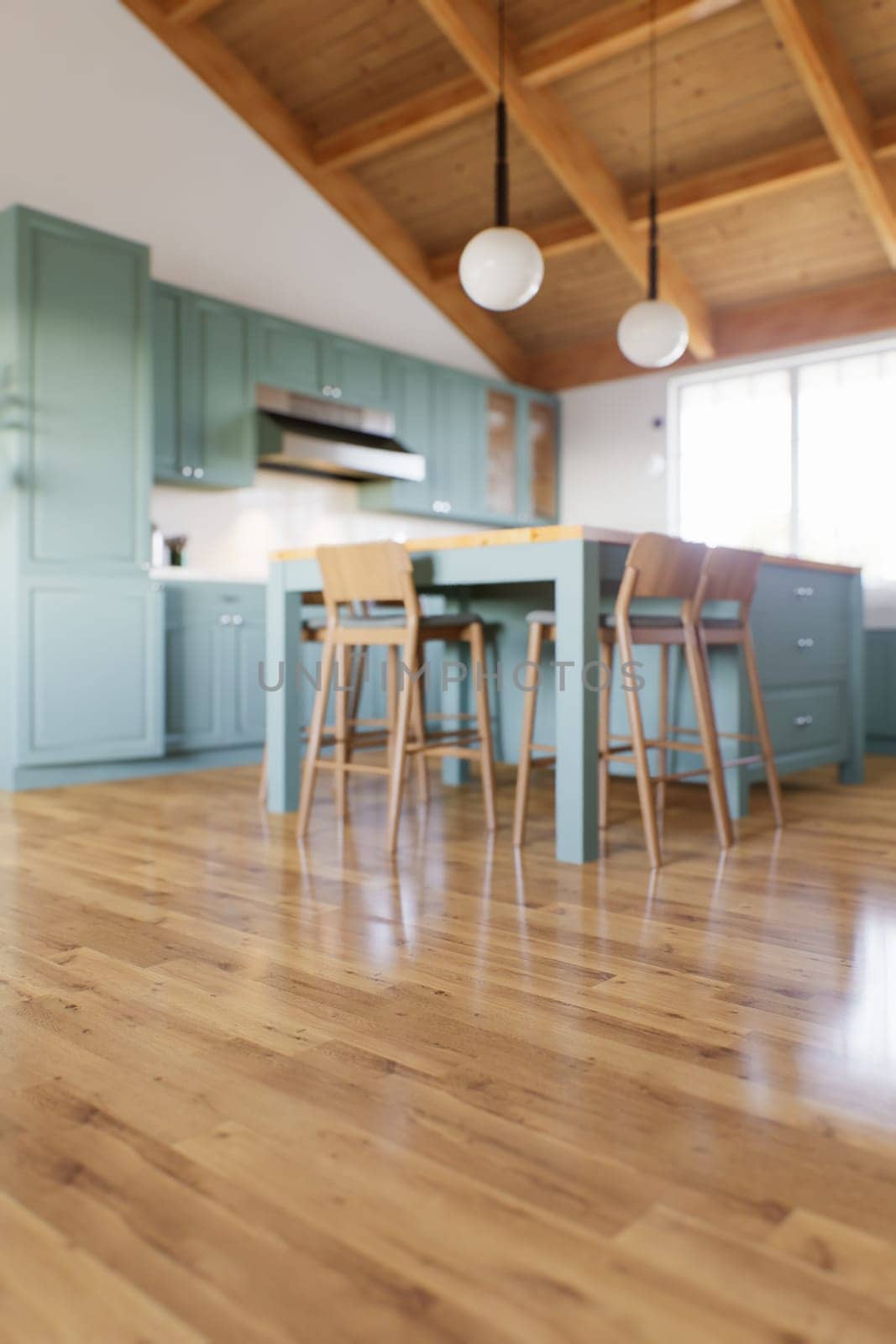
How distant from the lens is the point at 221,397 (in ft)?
16.6

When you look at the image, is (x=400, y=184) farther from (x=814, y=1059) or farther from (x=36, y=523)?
(x=814, y=1059)

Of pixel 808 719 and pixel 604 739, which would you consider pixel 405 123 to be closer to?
pixel 808 719

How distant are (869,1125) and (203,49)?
5.62 meters

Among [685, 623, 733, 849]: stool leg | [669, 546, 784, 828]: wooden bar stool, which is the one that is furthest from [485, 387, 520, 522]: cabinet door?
[685, 623, 733, 849]: stool leg

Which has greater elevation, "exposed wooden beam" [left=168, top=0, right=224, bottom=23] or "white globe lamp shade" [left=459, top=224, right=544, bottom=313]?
"exposed wooden beam" [left=168, top=0, right=224, bottom=23]

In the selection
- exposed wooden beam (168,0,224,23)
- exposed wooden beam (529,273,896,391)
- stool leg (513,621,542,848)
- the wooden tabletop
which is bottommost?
stool leg (513,621,542,848)

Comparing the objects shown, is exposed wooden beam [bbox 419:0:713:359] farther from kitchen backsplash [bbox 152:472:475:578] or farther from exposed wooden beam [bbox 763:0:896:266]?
kitchen backsplash [bbox 152:472:475:578]

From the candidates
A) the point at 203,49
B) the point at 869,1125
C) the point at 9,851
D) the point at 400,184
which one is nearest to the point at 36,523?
the point at 9,851

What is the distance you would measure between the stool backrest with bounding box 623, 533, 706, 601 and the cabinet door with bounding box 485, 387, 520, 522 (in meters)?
3.88

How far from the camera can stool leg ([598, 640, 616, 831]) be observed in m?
2.93

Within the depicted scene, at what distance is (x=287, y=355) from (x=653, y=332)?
218 cm

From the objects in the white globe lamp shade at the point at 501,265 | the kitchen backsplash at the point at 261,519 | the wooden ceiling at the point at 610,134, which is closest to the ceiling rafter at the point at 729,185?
the wooden ceiling at the point at 610,134

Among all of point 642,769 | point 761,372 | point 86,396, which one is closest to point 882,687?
point 761,372

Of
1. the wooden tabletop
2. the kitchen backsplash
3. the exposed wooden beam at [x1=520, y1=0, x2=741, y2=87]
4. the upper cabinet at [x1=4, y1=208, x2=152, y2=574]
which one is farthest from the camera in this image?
the kitchen backsplash
